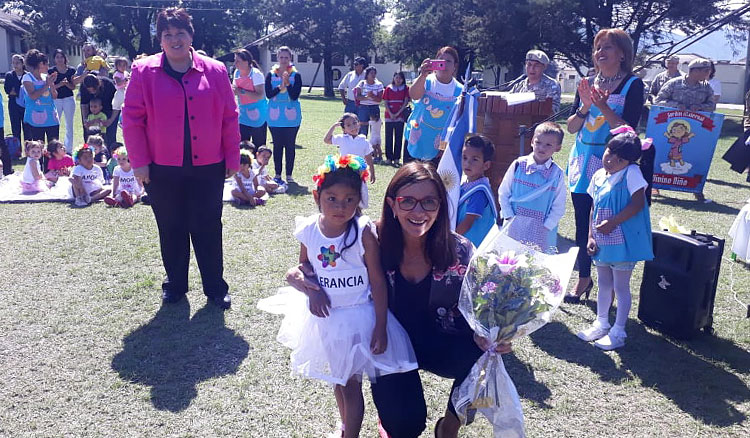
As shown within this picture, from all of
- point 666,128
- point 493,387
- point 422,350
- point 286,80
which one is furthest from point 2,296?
point 666,128

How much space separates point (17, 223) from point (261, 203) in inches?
111

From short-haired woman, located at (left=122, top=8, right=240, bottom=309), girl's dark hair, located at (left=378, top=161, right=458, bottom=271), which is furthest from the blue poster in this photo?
girl's dark hair, located at (left=378, top=161, right=458, bottom=271)

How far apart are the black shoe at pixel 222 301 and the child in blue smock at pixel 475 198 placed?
6.23ft

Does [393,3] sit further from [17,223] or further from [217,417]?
[217,417]

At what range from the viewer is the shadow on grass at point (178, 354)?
3.59m

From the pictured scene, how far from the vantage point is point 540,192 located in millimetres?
4359

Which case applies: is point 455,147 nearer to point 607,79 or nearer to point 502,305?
point 502,305

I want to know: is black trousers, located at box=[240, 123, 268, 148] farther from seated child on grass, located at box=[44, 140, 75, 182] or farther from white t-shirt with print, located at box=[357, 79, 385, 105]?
white t-shirt with print, located at box=[357, 79, 385, 105]

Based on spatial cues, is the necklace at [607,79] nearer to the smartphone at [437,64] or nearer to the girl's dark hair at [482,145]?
the girl's dark hair at [482,145]

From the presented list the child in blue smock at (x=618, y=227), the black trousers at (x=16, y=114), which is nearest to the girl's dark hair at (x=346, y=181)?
the child in blue smock at (x=618, y=227)

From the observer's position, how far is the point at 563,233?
7.22 metres

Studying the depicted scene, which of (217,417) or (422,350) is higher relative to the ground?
(422,350)

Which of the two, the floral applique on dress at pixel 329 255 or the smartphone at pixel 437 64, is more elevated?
the smartphone at pixel 437 64

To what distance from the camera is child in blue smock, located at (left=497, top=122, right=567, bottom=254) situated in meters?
4.35
